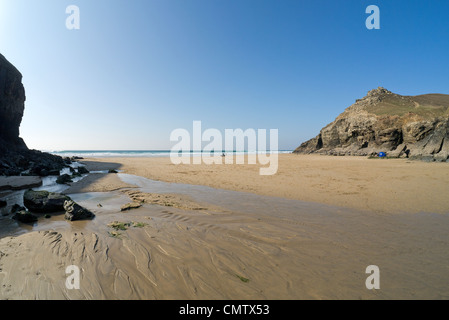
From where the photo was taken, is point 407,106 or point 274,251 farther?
point 407,106

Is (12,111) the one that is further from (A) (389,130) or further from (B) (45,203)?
(A) (389,130)

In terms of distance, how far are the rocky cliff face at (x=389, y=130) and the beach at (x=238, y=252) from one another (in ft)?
77.7

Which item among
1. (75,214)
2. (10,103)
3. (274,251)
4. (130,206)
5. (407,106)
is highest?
(407,106)

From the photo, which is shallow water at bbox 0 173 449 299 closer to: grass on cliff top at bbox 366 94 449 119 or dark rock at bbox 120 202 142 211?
dark rock at bbox 120 202 142 211

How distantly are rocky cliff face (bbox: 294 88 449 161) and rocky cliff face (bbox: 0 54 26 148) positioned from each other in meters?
57.9

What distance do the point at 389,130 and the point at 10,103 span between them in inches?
2705

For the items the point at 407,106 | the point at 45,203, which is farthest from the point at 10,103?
the point at 407,106

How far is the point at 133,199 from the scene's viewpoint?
9.41 metres

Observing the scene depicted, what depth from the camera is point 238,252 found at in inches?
176

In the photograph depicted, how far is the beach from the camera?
10.5 feet

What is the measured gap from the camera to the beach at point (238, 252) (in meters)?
3.20

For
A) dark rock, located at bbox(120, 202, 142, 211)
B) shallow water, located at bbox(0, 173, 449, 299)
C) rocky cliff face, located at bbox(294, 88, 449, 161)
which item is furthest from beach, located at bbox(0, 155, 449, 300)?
rocky cliff face, located at bbox(294, 88, 449, 161)
